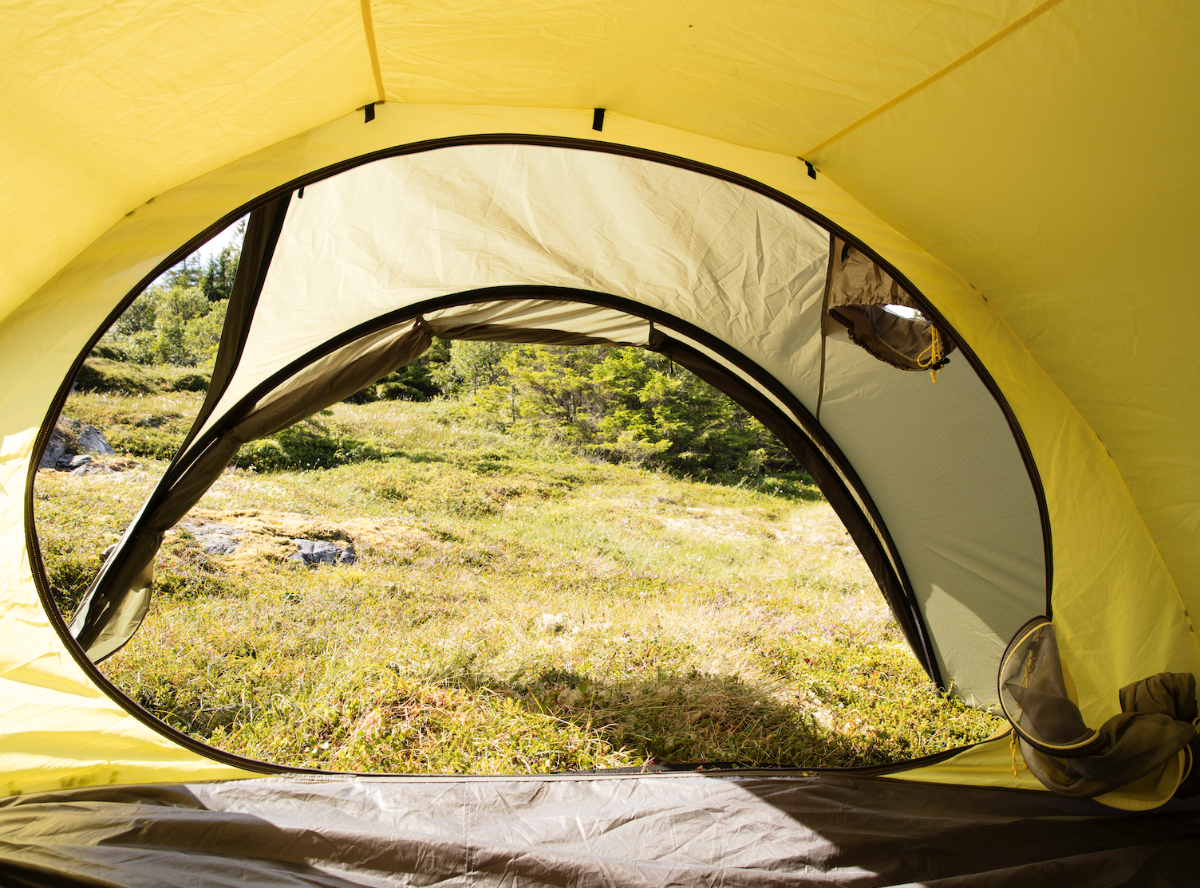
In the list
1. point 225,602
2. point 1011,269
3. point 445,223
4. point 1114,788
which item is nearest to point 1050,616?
point 1114,788

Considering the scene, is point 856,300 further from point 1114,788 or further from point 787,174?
point 1114,788

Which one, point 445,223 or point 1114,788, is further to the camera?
point 445,223

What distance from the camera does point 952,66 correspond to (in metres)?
1.26

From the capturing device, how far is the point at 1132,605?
1828 millimetres

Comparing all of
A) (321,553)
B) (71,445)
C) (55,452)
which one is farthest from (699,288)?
(71,445)

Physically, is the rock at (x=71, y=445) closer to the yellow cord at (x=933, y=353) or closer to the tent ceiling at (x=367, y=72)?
the tent ceiling at (x=367, y=72)

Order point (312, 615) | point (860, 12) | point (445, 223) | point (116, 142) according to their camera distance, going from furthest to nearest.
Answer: point (312, 615) → point (445, 223) → point (116, 142) → point (860, 12)

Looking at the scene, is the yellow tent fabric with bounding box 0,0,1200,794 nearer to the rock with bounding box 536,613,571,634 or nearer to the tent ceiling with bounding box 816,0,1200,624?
the tent ceiling with bounding box 816,0,1200,624

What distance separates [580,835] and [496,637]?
205 centimetres

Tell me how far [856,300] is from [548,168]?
1317 millimetres

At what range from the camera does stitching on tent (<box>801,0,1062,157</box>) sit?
112cm

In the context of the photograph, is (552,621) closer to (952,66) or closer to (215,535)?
(215,535)

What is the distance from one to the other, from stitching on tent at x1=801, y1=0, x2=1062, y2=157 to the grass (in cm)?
240

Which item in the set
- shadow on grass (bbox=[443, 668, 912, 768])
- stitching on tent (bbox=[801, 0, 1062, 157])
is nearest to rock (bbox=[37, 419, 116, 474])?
shadow on grass (bbox=[443, 668, 912, 768])
